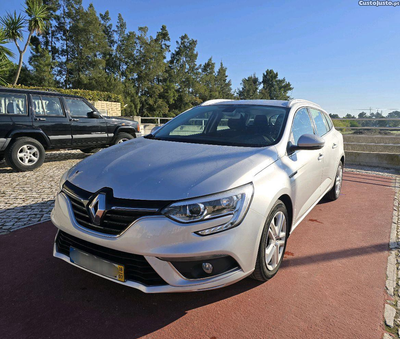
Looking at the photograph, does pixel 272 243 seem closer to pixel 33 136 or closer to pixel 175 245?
pixel 175 245

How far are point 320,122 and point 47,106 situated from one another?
6.39 metres

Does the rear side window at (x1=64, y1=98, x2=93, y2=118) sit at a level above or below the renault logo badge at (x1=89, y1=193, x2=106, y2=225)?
above

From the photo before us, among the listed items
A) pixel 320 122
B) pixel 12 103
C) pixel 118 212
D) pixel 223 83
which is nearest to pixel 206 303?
pixel 118 212

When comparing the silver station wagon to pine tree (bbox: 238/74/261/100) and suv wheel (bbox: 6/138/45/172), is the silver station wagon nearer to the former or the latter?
suv wheel (bbox: 6/138/45/172)

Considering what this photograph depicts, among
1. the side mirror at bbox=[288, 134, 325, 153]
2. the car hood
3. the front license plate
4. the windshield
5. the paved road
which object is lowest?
the paved road

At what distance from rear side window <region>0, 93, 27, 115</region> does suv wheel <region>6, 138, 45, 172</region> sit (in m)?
0.66

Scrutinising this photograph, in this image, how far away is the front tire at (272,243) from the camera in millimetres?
2387

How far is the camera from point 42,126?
7340mm

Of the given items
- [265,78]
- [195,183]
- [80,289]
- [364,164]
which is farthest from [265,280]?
[265,78]

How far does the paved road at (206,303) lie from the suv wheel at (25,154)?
4083mm

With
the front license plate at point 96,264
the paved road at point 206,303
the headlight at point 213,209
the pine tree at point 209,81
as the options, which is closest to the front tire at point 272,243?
the paved road at point 206,303

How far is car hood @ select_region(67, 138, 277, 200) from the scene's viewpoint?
2129 millimetres

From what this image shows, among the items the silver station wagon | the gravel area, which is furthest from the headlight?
the gravel area

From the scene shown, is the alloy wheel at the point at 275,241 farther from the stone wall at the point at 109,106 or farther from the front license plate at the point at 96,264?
the stone wall at the point at 109,106
